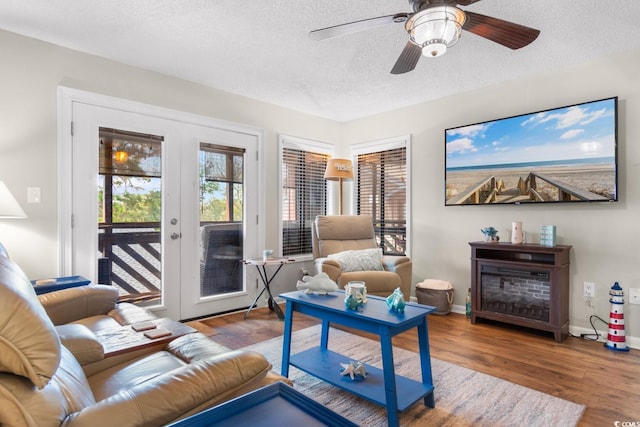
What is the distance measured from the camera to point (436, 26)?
5.73 ft

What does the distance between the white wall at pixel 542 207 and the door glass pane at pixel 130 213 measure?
2845mm

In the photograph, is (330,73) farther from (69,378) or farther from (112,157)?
(69,378)

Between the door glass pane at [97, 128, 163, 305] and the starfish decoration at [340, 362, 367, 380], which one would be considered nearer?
the starfish decoration at [340, 362, 367, 380]

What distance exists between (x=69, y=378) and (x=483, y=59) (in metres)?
3.50

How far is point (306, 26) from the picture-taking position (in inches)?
99.7

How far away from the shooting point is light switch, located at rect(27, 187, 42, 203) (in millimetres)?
2689

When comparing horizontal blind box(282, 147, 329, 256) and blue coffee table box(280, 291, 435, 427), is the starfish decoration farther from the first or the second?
horizontal blind box(282, 147, 329, 256)

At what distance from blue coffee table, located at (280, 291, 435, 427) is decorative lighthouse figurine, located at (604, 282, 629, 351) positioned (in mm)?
1909

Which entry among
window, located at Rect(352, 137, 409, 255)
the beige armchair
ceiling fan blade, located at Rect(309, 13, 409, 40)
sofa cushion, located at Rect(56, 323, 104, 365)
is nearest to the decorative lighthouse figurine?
the beige armchair

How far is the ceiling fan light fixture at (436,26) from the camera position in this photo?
1716 millimetres

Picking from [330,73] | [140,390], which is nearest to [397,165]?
[330,73]

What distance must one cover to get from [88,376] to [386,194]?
3.79 meters

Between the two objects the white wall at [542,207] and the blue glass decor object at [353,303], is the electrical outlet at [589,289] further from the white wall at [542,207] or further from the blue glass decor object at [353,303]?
the blue glass decor object at [353,303]

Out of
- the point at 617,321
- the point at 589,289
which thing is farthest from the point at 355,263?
the point at 617,321
